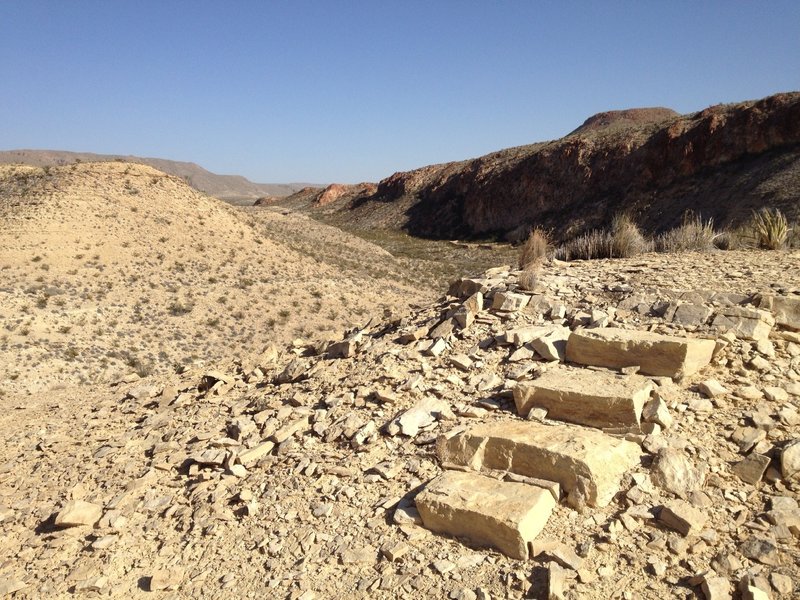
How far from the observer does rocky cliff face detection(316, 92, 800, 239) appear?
89.6 feet

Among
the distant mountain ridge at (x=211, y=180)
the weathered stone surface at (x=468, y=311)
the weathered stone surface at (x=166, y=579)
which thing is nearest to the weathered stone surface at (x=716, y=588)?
the weathered stone surface at (x=166, y=579)

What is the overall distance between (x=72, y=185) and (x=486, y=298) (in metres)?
21.2

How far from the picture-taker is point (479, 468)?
375cm

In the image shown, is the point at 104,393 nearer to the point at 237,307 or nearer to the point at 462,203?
the point at 237,307

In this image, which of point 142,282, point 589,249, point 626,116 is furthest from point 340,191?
point 589,249

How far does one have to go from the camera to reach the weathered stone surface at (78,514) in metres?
4.32

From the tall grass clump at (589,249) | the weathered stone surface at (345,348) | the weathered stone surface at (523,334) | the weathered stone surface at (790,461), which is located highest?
the tall grass clump at (589,249)

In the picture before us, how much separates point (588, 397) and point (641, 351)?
0.78 metres

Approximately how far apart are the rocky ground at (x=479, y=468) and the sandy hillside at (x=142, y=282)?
16.1 ft

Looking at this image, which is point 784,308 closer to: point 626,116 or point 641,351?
point 641,351

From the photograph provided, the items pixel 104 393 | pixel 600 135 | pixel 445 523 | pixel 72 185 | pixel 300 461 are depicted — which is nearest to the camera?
pixel 445 523

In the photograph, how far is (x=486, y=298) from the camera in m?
6.27

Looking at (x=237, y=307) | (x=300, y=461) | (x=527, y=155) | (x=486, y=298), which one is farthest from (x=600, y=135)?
(x=300, y=461)

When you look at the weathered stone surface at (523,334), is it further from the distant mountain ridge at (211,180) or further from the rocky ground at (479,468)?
the distant mountain ridge at (211,180)
